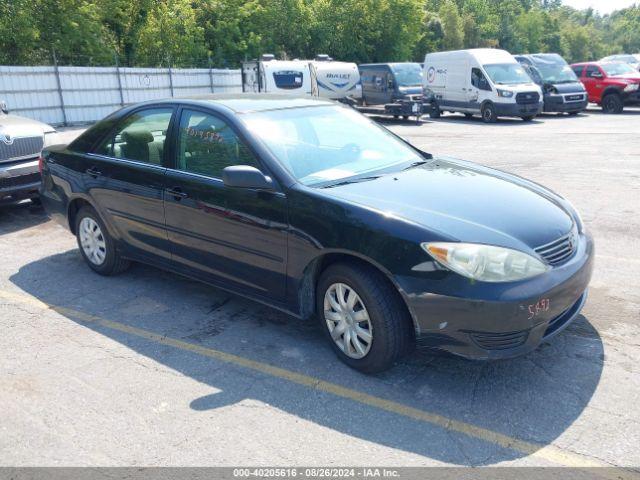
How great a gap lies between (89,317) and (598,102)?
69.7 feet

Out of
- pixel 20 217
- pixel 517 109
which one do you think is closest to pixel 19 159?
pixel 20 217

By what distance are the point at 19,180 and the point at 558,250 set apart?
644 centimetres

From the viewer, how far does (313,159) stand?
420cm

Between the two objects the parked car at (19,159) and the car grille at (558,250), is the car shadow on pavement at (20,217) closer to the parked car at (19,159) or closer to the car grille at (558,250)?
the parked car at (19,159)

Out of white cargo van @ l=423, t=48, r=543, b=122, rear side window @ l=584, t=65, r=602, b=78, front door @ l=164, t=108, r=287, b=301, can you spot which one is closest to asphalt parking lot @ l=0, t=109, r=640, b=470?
front door @ l=164, t=108, r=287, b=301

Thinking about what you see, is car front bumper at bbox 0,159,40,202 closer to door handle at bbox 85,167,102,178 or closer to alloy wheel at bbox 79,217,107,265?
alloy wheel at bbox 79,217,107,265

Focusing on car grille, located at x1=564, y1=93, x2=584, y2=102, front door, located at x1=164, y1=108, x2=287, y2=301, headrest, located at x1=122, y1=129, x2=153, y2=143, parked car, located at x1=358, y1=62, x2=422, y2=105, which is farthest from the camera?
parked car, located at x1=358, y1=62, x2=422, y2=105

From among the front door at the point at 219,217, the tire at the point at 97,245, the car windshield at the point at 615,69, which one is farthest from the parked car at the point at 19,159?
the car windshield at the point at 615,69

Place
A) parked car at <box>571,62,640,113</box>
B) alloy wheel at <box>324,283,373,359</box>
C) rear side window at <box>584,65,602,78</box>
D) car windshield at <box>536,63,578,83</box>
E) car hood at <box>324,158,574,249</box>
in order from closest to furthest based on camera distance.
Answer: car hood at <box>324,158,574,249</box>, alloy wheel at <box>324,283,373,359</box>, parked car at <box>571,62,640,113</box>, car windshield at <box>536,63,578,83</box>, rear side window at <box>584,65,602,78</box>

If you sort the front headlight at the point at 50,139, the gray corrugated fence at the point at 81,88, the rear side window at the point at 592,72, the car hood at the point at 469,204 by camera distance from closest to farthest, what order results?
the car hood at the point at 469,204 → the front headlight at the point at 50,139 → the gray corrugated fence at the point at 81,88 → the rear side window at the point at 592,72

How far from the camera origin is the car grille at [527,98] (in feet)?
59.9

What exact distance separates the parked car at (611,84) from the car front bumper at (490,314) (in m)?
19.8

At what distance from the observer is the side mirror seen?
3.85 metres

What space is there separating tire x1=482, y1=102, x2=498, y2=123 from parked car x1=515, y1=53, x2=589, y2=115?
2471 millimetres
